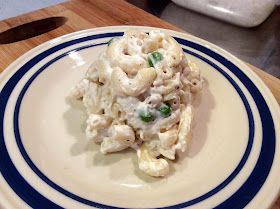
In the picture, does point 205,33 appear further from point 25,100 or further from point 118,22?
point 25,100

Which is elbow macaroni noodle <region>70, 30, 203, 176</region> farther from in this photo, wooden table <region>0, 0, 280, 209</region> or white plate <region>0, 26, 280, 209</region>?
wooden table <region>0, 0, 280, 209</region>

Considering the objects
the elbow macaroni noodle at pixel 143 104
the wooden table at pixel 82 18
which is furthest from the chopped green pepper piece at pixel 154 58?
the wooden table at pixel 82 18

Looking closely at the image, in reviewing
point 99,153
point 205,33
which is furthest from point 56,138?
point 205,33

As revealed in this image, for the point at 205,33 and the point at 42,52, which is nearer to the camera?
the point at 42,52

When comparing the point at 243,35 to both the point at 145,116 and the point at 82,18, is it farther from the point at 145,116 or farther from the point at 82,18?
the point at 145,116

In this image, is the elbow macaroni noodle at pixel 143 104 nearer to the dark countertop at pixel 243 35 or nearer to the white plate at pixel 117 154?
the white plate at pixel 117 154

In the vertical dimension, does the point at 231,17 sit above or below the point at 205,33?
above
